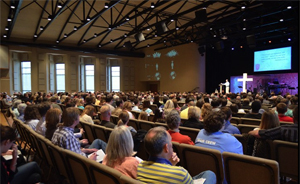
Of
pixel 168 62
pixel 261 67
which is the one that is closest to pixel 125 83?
pixel 168 62

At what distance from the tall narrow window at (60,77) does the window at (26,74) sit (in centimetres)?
238

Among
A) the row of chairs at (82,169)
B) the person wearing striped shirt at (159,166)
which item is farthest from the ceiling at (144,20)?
the person wearing striped shirt at (159,166)

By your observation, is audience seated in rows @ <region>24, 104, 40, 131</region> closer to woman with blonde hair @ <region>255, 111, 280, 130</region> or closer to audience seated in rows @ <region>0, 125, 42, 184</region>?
audience seated in rows @ <region>0, 125, 42, 184</region>

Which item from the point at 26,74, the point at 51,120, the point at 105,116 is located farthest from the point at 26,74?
the point at 51,120

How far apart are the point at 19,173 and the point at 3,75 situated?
61.7 ft

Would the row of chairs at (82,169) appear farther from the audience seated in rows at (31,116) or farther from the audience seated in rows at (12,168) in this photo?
the audience seated in rows at (31,116)

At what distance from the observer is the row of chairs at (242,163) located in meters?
1.93

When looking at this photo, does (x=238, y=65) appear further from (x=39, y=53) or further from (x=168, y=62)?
(x=39, y=53)

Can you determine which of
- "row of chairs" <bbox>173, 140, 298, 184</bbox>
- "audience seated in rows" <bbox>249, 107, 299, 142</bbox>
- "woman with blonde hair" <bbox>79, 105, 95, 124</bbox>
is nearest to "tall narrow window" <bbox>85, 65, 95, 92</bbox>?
"woman with blonde hair" <bbox>79, 105, 95, 124</bbox>

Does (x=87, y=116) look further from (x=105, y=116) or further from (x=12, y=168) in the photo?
(x=12, y=168)

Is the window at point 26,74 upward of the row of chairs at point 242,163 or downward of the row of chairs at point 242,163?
upward

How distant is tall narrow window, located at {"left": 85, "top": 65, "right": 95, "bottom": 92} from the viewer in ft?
72.9

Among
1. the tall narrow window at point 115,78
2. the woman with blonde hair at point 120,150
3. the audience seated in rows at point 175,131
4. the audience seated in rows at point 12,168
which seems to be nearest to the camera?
the woman with blonde hair at point 120,150

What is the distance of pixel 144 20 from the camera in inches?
523
